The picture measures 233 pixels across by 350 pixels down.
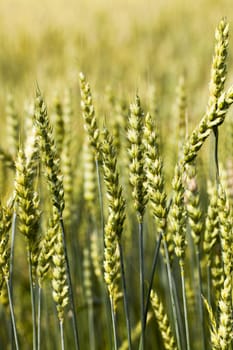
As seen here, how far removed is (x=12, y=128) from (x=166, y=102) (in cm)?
232

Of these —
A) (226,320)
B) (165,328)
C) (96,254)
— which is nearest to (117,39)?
(96,254)

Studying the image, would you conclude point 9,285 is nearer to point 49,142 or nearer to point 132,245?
point 49,142

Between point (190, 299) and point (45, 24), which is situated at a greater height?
point (45, 24)

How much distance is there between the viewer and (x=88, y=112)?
3.03ft

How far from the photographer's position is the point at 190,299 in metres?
1.27

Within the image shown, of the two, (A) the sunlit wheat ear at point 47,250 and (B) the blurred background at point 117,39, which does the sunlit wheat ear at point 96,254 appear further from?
(B) the blurred background at point 117,39

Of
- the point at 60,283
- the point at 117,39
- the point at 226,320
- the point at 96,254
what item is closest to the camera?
the point at 226,320

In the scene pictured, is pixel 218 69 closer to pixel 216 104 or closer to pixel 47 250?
pixel 216 104

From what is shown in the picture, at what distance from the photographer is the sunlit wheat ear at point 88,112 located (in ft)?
3.02

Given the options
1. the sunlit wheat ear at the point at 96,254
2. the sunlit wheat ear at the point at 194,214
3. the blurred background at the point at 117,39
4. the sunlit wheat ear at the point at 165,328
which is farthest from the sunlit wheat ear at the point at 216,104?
the blurred background at the point at 117,39

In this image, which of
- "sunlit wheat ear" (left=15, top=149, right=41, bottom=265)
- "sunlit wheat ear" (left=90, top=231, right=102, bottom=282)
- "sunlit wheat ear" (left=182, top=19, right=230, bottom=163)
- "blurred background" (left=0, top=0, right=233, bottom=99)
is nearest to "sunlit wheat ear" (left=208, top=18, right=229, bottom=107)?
"sunlit wheat ear" (left=182, top=19, right=230, bottom=163)

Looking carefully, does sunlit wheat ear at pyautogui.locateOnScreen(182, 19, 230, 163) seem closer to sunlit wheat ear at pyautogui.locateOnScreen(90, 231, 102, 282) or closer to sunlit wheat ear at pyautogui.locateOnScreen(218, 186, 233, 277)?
sunlit wheat ear at pyautogui.locateOnScreen(218, 186, 233, 277)

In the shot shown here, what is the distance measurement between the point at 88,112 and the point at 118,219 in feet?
0.64

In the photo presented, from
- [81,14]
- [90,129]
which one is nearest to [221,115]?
[90,129]
